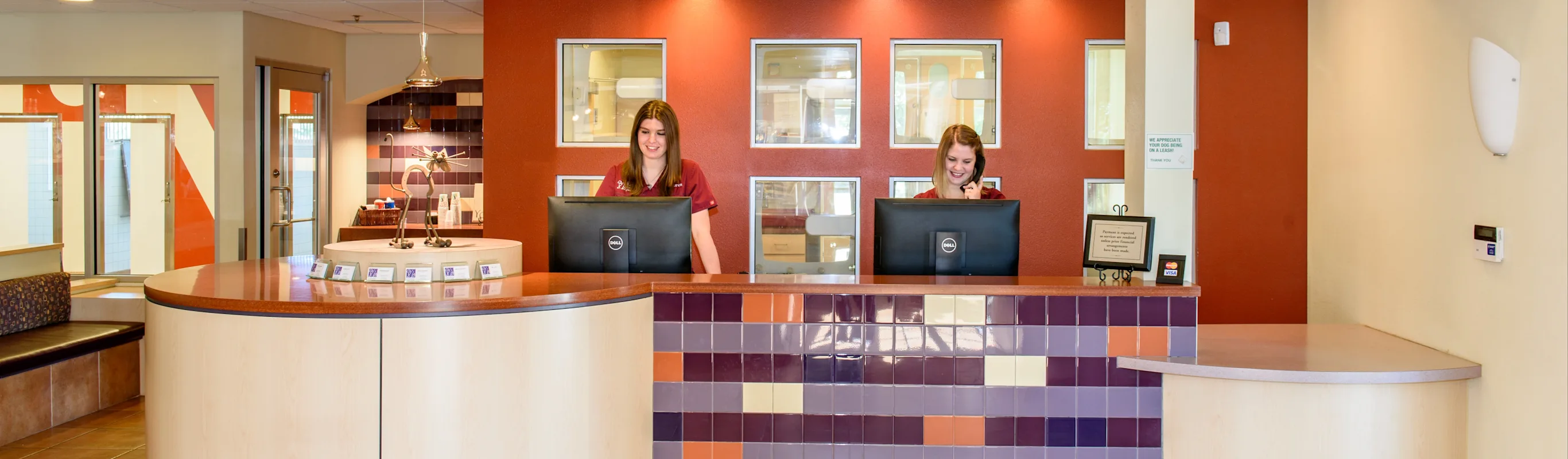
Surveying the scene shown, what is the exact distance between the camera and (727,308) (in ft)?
9.78

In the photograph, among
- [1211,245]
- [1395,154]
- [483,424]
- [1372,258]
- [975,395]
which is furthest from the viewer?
[1211,245]

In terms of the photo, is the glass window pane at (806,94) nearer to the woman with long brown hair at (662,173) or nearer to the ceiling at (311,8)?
the woman with long brown hair at (662,173)

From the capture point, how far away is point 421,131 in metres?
8.82

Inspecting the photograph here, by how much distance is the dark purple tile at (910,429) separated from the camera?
298cm

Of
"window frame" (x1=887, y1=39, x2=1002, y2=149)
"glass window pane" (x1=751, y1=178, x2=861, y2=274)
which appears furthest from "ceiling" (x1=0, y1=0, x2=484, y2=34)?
"window frame" (x1=887, y1=39, x2=1002, y2=149)

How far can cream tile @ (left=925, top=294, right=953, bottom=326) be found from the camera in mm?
2941

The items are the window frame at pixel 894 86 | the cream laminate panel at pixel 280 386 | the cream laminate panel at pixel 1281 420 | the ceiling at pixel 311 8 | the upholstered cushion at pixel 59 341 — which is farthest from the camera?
the ceiling at pixel 311 8

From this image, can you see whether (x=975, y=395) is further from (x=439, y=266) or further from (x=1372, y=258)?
(x=1372, y=258)

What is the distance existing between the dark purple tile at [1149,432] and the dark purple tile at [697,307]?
131cm

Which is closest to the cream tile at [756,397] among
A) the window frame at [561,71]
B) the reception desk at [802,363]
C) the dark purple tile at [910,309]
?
the reception desk at [802,363]

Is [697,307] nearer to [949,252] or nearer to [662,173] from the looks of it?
[949,252]

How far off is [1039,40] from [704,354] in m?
3.53

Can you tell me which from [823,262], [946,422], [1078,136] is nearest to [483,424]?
[946,422]

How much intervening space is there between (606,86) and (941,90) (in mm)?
1947
